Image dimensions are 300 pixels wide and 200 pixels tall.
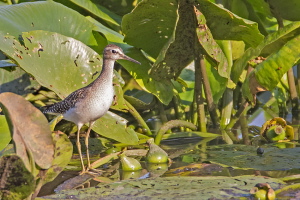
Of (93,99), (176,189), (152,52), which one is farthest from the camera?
(152,52)

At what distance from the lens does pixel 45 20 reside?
5535 mm

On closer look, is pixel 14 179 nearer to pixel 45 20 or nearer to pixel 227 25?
pixel 45 20

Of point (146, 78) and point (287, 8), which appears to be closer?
point (146, 78)

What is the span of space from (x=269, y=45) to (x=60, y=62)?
2.06 m

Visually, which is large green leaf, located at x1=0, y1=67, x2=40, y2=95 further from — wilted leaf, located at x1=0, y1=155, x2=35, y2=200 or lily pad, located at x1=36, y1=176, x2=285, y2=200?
wilted leaf, located at x1=0, y1=155, x2=35, y2=200

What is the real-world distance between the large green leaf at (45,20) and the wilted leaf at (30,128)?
189 centimetres

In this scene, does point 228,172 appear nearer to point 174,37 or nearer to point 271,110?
point 174,37

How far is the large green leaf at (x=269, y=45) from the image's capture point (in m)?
5.46

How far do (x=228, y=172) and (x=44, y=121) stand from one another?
164 cm

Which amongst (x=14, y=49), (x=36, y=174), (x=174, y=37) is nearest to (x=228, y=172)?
(x=174, y=37)

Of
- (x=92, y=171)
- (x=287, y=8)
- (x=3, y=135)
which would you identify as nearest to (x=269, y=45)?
(x=287, y=8)

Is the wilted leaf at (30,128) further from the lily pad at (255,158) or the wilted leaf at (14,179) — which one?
the lily pad at (255,158)

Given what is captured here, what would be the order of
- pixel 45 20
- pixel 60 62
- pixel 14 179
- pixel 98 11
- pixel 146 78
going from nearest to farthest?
pixel 14 179, pixel 60 62, pixel 45 20, pixel 146 78, pixel 98 11

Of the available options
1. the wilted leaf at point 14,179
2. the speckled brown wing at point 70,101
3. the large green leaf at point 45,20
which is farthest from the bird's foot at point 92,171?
the large green leaf at point 45,20
